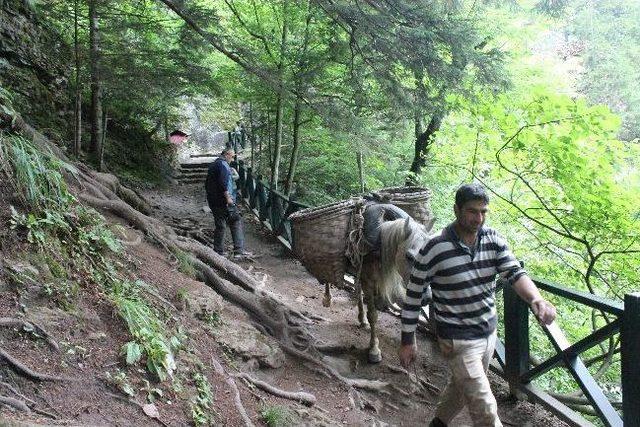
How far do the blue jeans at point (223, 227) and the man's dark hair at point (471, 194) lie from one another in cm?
616

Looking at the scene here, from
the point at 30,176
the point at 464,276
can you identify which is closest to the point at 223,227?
the point at 30,176

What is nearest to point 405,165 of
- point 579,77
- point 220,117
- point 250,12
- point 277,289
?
point 250,12

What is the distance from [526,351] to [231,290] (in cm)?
319

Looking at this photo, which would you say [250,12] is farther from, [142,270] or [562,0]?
[142,270]

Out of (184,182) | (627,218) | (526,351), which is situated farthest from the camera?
(184,182)

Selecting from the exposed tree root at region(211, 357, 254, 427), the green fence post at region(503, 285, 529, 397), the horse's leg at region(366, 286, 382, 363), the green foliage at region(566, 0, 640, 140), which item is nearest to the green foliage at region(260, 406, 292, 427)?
the exposed tree root at region(211, 357, 254, 427)

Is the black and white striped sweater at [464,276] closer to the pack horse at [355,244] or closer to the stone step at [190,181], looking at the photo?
the pack horse at [355,244]

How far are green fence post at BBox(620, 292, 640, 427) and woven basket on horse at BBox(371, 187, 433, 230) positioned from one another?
8.69 ft

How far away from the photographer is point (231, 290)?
5.52 m

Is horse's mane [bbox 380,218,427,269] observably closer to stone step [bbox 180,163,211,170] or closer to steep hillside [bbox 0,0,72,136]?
steep hillside [bbox 0,0,72,136]

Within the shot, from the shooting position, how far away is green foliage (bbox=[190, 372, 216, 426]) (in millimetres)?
3115

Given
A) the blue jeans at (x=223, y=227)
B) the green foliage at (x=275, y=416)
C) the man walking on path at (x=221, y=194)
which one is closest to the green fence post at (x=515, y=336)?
the green foliage at (x=275, y=416)

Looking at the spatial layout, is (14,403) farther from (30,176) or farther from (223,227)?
(223,227)

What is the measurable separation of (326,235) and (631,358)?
293 cm
